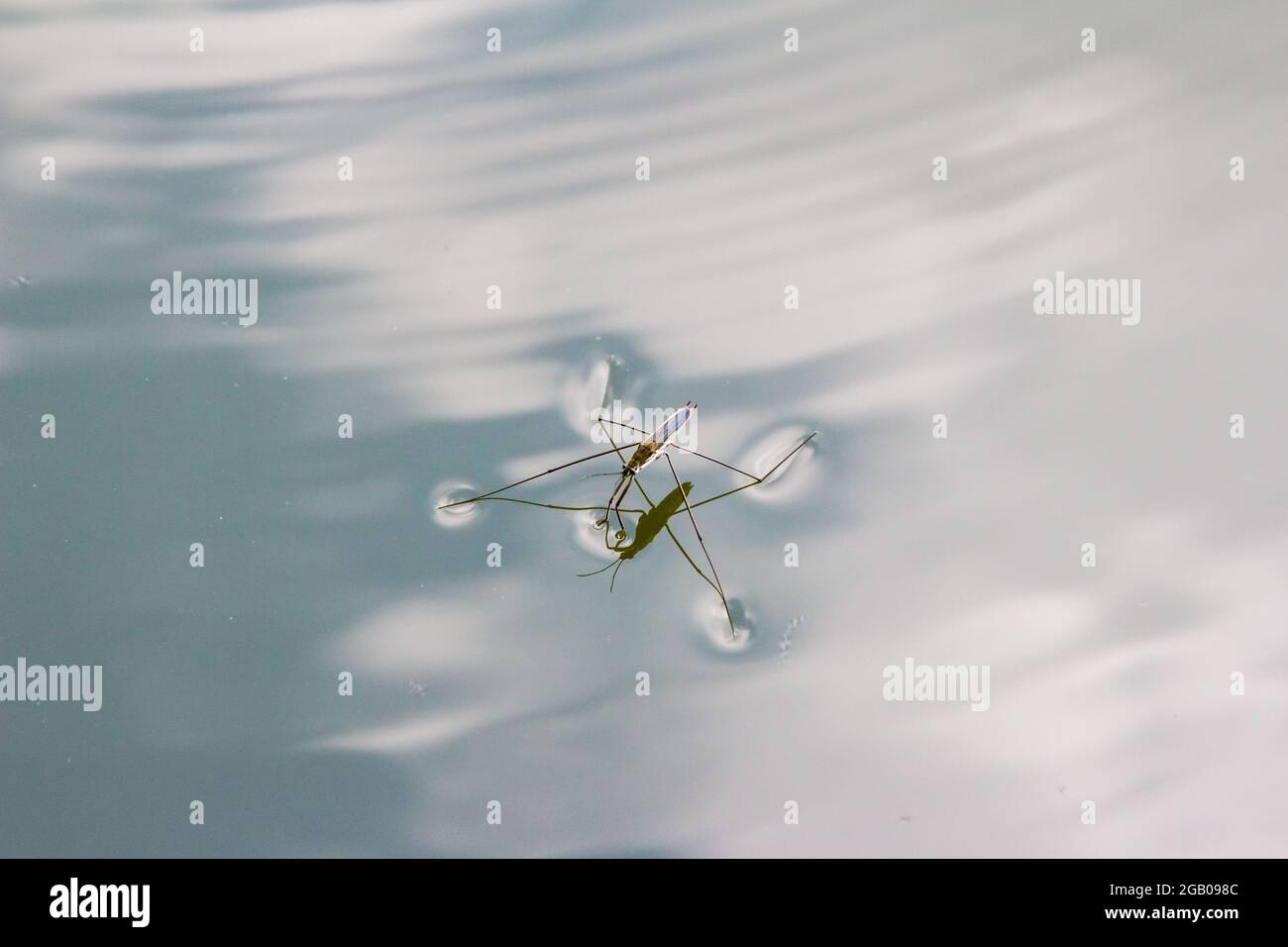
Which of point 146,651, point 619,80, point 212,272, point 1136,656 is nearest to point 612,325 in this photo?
point 619,80

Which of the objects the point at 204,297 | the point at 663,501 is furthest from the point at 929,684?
the point at 204,297
